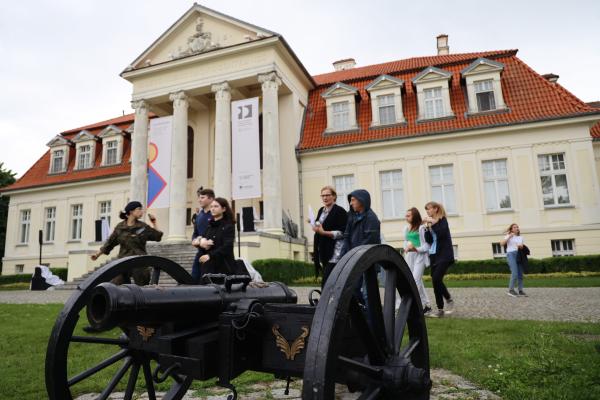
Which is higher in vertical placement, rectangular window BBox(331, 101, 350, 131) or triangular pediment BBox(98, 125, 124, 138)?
triangular pediment BBox(98, 125, 124, 138)

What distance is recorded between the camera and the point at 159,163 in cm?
1922

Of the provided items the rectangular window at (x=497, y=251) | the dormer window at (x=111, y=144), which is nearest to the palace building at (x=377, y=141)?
the rectangular window at (x=497, y=251)

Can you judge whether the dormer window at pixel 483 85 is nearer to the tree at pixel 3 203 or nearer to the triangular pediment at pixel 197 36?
the triangular pediment at pixel 197 36

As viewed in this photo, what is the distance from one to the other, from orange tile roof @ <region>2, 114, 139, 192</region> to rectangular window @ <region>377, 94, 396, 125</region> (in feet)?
47.2

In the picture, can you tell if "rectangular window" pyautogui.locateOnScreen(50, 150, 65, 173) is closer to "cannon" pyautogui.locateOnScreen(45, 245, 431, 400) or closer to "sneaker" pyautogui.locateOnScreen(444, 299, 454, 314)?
→ "sneaker" pyautogui.locateOnScreen(444, 299, 454, 314)

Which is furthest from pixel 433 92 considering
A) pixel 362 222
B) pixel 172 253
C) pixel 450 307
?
pixel 362 222

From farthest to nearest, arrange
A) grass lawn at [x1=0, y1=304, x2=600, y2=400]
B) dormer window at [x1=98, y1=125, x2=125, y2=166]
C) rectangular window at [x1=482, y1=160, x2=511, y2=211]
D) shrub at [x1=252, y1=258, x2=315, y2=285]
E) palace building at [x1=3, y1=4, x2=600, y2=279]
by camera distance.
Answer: dormer window at [x1=98, y1=125, x2=125, y2=166] → rectangular window at [x1=482, y1=160, x2=511, y2=211] → palace building at [x1=3, y1=4, x2=600, y2=279] → shrub at [x1=252, y1=258, x2=315, y2=285] → grass lawn at [x1=0, y1=304, x2=600, y2=400]

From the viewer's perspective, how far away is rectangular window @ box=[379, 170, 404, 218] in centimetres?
1964

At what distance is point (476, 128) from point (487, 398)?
17236 millimetres

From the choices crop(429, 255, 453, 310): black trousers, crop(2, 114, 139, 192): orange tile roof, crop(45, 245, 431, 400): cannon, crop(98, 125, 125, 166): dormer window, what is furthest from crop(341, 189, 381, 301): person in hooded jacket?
crop(98, 125, 125, 166): dormer window

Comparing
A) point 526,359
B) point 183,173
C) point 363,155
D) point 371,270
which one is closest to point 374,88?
point 363,155

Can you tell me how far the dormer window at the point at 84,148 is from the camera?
2669cm

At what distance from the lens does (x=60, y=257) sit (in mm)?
25375

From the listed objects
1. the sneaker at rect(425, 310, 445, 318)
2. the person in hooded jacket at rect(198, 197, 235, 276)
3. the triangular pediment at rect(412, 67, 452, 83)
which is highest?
the triangular pediment at rect(412, 67, 452, 83)
